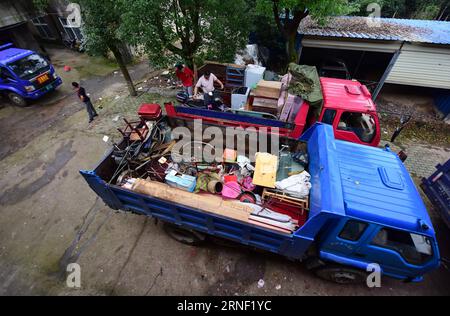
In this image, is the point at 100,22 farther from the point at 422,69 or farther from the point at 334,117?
the point at 422,69

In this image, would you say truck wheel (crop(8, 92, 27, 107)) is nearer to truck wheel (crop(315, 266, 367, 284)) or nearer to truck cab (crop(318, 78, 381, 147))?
truck cab (crop(318, 78, 381, 147))

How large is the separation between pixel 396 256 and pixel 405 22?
1204 centimetres

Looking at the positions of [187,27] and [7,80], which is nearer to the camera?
[187,27]

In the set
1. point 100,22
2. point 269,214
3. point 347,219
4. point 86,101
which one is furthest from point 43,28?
point 347,219

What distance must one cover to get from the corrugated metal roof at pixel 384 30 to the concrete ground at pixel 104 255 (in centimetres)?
685

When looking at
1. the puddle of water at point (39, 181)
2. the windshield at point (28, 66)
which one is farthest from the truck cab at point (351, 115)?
the windshield at point (28, 66)

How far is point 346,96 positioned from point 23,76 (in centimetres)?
1186

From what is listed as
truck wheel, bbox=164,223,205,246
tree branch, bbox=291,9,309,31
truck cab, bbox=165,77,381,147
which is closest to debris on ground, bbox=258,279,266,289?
truck wheel, bbox=164,223,205,246

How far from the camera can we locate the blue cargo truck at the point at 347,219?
2.95m

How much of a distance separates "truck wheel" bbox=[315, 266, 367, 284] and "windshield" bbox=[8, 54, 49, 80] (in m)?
12.3

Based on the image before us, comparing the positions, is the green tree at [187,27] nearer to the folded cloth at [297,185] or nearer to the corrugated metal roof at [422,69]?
the folded cloth at [297,185]

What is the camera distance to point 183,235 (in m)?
4.48

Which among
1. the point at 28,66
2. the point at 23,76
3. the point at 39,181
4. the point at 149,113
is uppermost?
the point at 149,113

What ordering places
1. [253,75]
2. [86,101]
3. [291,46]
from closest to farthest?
[253,75], [86,101], [291,46]
